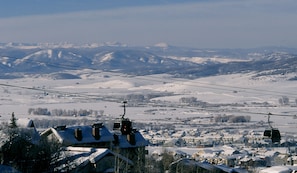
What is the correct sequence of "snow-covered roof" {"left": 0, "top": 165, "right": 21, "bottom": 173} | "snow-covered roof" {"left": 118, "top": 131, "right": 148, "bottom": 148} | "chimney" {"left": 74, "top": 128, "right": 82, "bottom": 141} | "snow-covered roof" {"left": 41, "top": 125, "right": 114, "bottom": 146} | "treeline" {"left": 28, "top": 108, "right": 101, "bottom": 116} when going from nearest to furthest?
"snow-covered roof" {"left": 0, "top": 165, "right": 21, "bottom": 173} < "snow-covered roof" {"left": 41, "top": 125, "right": 114, "bottom": 146} < "chimney" {"left": 74, "top": 128, "right": 82, "bottom": 141} < "snow-covered roof" {"left": 118, "top": 131, "right": 148, "bottom": 148} < "treeline" {"left": 28, "top": 108, "right": 101, "bottom": 116}

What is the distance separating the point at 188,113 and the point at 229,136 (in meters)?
35.5

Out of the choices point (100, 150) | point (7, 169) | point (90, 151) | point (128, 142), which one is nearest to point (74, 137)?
point (128, 142)

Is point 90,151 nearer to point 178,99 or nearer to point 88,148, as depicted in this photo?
point 88,148

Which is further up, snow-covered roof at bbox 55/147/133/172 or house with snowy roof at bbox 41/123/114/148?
house with snowy roof at bbox 41/123/114/148

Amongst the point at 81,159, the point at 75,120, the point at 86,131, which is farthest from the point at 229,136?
the point at 81,159

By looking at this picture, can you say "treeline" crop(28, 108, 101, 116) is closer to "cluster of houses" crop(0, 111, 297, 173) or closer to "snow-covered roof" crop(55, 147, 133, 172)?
"cluster of houses" crop(0, 111, 297, 173)

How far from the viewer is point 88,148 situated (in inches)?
891

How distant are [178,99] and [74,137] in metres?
96.7

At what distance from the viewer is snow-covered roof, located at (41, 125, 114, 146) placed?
25.2 metres

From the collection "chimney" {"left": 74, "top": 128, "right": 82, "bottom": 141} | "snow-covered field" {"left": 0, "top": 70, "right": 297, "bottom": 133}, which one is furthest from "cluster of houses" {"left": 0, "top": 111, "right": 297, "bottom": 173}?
"snow-covered field" {"left": 0, "top": 70, "right": 297, "bottom": 133}

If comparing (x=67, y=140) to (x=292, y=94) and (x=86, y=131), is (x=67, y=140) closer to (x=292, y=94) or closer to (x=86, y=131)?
(x=86, y=131)

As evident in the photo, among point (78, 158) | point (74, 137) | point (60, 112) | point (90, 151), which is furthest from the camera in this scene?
point (60, 112)

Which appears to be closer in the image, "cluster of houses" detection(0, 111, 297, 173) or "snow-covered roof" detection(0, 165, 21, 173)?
"snow-covered roof" detection(0, 165, 21, 173)

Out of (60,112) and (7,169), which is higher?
(60,112)
